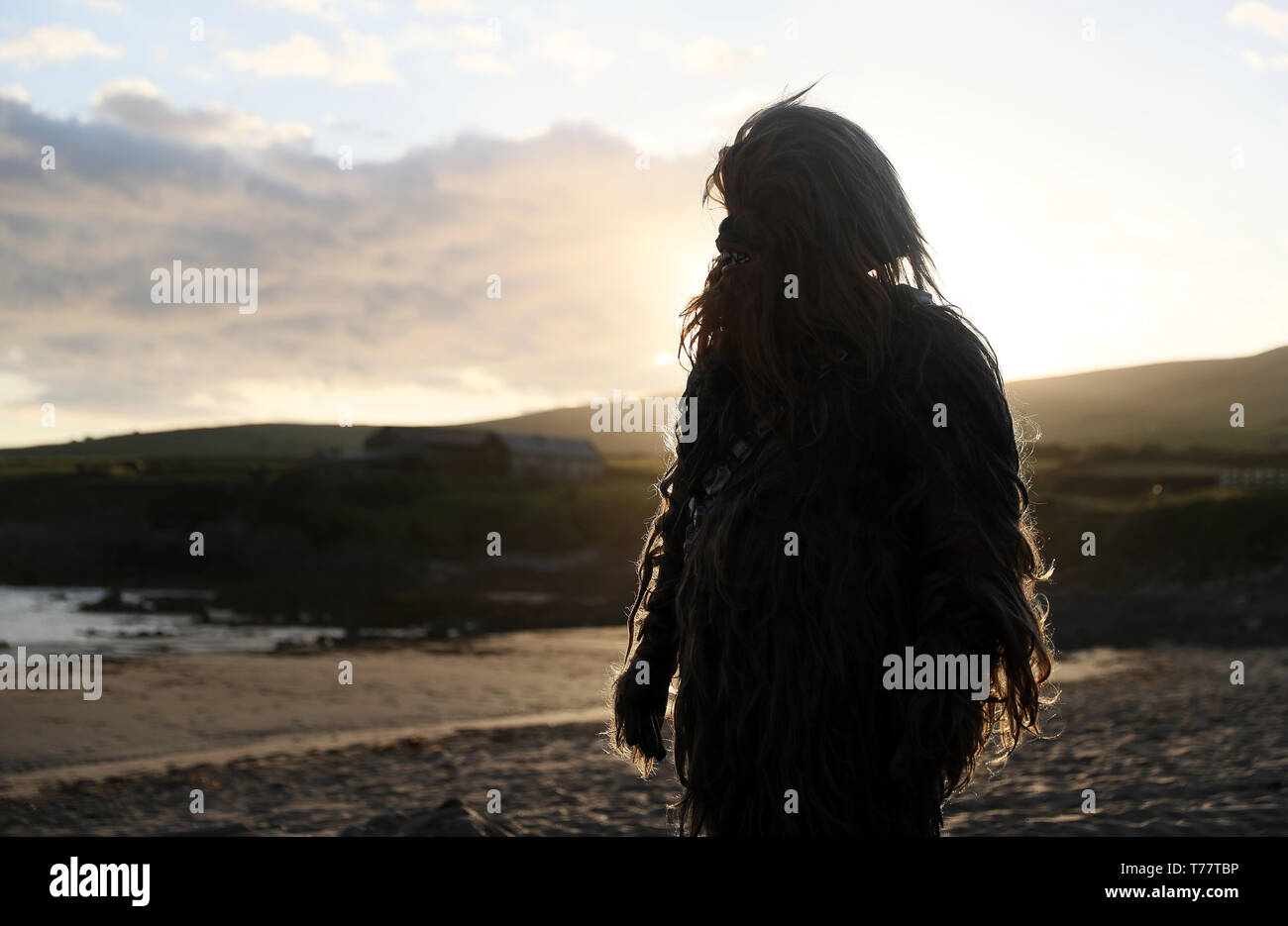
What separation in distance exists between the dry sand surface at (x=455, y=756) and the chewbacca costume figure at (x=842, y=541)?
3649 millimetres

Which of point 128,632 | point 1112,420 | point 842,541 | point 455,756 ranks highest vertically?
point 1112,420

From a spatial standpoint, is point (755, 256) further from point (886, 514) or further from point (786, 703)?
point (786, 703)

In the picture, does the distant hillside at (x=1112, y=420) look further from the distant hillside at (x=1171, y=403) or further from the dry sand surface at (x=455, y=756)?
the dry sand surface at (x=455, y=756)

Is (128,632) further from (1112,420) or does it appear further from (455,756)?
(1112,420)

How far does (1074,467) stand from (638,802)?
39963 millimetres

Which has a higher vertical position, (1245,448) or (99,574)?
(1245,448)

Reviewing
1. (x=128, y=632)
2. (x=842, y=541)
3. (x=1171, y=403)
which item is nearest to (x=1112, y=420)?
(x=1171, y=403)

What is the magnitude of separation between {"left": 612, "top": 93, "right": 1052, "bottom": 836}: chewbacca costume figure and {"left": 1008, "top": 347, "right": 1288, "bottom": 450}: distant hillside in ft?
160

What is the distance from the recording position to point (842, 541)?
6.50 ft

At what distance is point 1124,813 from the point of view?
22.4ft

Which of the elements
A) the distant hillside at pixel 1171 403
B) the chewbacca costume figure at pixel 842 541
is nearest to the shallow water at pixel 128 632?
the chewbacca costume figure at pixel 842 541

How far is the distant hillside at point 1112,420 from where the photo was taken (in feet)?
176

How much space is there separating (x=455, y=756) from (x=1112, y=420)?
70.8 meters
